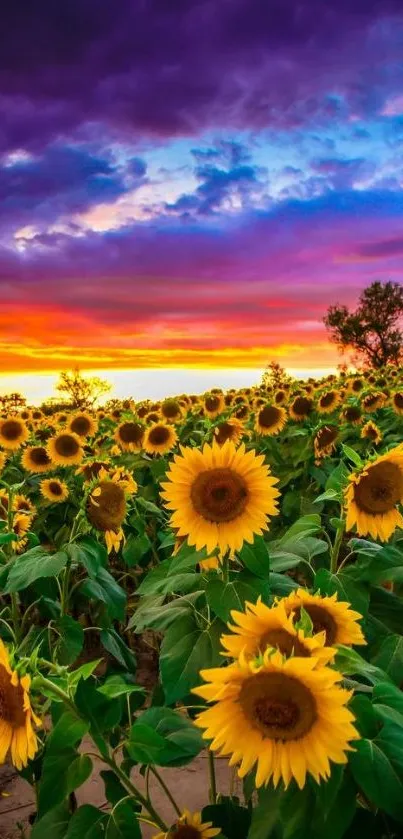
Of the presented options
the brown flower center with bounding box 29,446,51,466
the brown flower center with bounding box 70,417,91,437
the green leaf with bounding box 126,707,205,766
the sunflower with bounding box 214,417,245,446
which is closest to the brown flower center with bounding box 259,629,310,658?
the green leaf with bounding box 126,707,205,766

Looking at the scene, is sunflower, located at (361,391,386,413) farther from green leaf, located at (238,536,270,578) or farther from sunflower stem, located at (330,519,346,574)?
green leaf, located at (238,536,270,578)

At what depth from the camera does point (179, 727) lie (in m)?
2.55

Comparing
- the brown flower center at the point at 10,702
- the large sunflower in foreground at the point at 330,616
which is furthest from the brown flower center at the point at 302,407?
the brown flower center at the point at 10,702

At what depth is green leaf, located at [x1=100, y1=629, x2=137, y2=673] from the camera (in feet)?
12.4

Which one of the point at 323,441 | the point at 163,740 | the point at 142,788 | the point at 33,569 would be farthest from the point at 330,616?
the point at 323,441

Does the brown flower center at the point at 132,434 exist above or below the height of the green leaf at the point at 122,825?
above

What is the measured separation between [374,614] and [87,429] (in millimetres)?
6797

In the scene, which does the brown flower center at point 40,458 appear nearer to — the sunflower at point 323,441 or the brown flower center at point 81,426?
the brown flower center at point 81,426

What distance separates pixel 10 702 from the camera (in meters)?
1.94

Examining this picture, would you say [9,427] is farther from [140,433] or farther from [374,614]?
[374,614]

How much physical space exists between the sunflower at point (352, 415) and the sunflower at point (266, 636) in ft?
24.0

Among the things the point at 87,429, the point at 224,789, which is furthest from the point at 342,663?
the point at 87,429

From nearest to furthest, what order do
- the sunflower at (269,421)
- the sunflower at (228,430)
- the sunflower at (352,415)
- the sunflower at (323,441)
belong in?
the sunflower at (228,430) < the sunflower at (323,441) < the sunflower at (269,421) < the sunflower at (352,415)

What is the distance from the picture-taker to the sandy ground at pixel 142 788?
13.0ft
